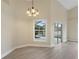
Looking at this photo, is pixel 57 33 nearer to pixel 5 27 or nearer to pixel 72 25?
pixel 72 25

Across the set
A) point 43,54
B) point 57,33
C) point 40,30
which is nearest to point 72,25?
point 57,33

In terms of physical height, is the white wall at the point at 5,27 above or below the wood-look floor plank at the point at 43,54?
above

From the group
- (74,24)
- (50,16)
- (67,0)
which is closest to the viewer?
(50,16)

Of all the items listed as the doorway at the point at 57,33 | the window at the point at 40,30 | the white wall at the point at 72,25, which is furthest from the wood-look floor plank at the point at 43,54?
the white wall at the point at 72,25

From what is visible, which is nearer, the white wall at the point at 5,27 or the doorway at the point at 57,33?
the white wall at the point at 5,27

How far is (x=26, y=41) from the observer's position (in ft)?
30.8

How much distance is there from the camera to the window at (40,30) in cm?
922

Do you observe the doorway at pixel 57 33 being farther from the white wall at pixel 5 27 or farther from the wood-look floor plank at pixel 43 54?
the white wall at pixel 5 27

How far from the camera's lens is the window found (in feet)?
30.2

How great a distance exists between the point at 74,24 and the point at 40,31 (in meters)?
5.47

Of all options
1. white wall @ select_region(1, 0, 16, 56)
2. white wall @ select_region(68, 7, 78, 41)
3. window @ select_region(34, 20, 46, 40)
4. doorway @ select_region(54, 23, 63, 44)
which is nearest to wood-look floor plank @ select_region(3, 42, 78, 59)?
white wall @ select_region(1, 0, 16, 56)

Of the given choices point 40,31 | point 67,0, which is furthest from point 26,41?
point 67,0

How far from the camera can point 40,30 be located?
941 centimetres

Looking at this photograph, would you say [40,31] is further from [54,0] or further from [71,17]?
[71,17]
